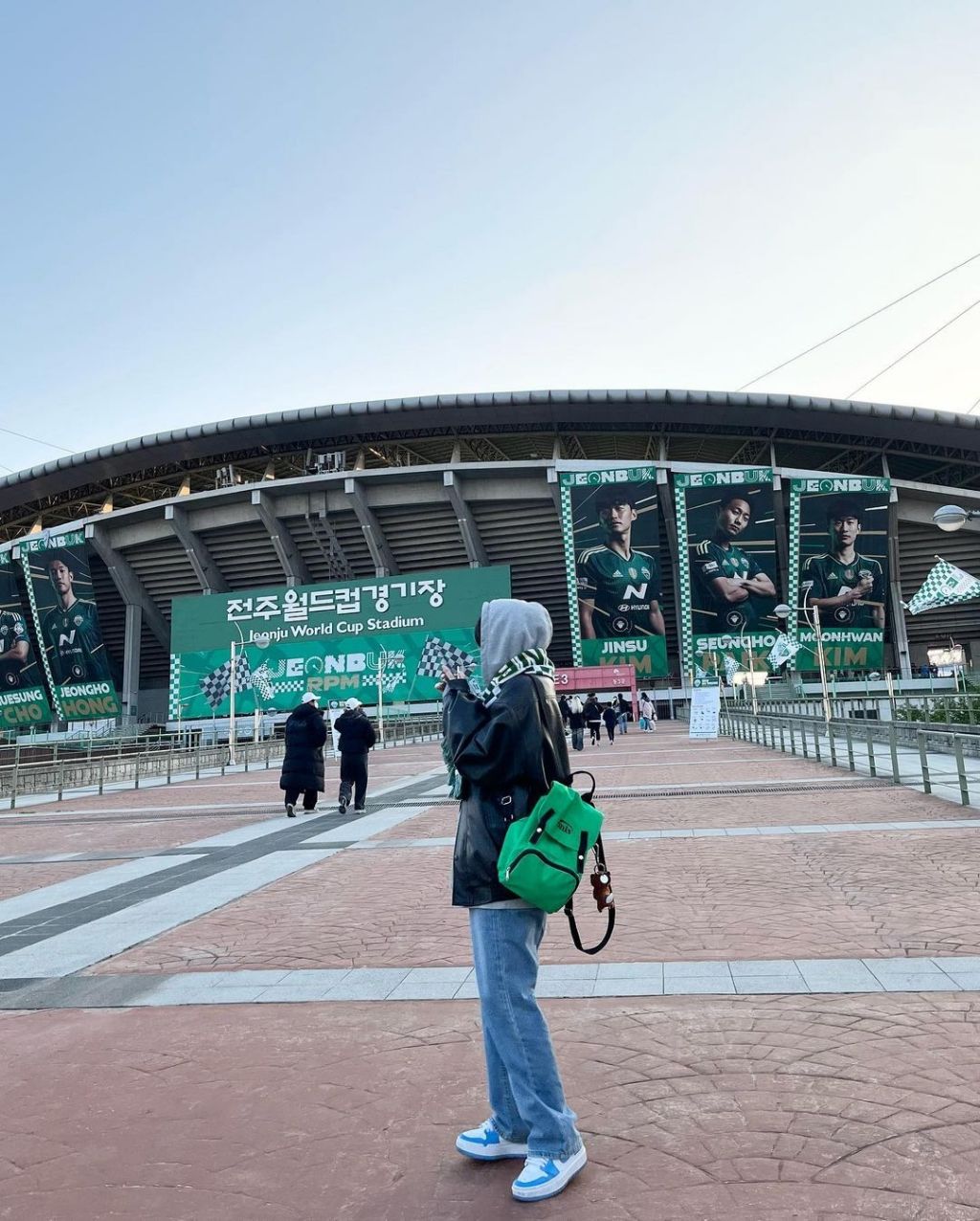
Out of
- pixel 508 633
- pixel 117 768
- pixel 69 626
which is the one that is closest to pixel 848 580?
pixel 117 768

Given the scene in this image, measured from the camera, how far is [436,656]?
2192 inches

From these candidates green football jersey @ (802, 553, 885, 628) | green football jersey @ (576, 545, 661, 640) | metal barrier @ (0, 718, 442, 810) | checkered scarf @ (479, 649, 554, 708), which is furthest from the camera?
green football jersey @ (576, 545, 661, 640)

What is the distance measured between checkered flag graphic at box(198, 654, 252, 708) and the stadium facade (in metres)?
6.58

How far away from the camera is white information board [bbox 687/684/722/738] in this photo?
89.8 ft

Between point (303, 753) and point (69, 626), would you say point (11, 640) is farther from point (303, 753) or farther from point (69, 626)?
point (303, 753)

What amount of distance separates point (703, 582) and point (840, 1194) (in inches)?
1988

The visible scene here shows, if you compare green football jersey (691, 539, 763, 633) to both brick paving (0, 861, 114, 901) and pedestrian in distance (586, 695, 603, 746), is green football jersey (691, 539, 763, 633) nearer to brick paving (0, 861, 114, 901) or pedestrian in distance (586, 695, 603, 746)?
pedestrian in distance (586, 695, 603, 746)

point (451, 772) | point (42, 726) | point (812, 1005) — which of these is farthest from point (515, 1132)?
point (42, 726)

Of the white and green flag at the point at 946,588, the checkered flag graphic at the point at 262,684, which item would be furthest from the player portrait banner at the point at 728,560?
the white and green flag at the point at 946,588

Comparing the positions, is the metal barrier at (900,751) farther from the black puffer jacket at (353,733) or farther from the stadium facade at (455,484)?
the stadium facade at (455,484)

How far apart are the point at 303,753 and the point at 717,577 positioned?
4197cm

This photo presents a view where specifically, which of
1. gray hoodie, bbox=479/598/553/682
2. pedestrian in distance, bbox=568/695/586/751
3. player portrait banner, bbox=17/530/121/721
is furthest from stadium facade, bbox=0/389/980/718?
gray hoodie, bbox=479/598/553/682

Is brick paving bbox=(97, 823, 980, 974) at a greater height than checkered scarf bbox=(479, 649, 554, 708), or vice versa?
checkered scarf bbox=(479, 649, 554, 708)

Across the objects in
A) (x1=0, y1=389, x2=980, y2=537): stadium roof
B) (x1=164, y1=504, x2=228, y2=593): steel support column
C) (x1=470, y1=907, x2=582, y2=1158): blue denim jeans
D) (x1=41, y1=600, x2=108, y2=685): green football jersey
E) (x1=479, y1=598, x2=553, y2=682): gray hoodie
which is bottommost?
(x1=470, y1=907, x2=582, y2=1158): blue denim jeans
